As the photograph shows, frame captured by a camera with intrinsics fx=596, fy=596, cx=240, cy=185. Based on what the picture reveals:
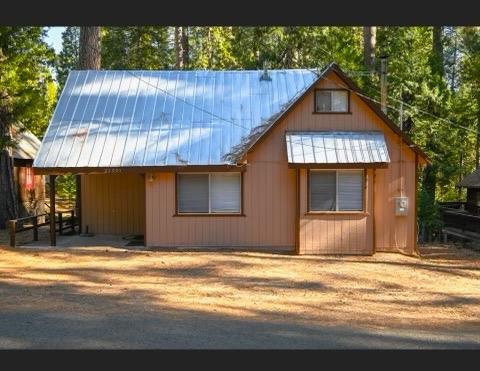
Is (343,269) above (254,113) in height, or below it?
below

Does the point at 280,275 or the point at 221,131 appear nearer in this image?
the point at 280,275

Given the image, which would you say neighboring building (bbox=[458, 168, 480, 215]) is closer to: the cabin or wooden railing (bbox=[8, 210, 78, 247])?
the cabin

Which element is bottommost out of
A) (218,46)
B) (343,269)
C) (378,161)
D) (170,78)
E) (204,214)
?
(343,269)

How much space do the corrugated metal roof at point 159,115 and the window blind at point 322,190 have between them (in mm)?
2542

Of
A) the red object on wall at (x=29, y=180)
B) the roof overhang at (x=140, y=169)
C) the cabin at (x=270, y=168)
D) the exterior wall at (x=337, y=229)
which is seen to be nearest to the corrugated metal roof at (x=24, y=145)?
the red object on wall at (x=29, y=180)

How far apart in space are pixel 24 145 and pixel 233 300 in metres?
18.9

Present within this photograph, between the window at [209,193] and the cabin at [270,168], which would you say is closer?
the cabin at [270,168]

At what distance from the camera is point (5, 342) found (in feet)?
24.5

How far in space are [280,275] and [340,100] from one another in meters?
6.14

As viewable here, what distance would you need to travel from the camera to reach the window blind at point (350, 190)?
16359mm

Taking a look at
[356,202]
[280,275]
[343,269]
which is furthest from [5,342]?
[356,202]

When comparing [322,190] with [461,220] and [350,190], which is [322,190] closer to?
[350,190]

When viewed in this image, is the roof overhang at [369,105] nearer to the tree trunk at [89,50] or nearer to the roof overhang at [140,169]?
the roof overhang at [140,169]

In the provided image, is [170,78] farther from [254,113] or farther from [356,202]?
[356,202]
